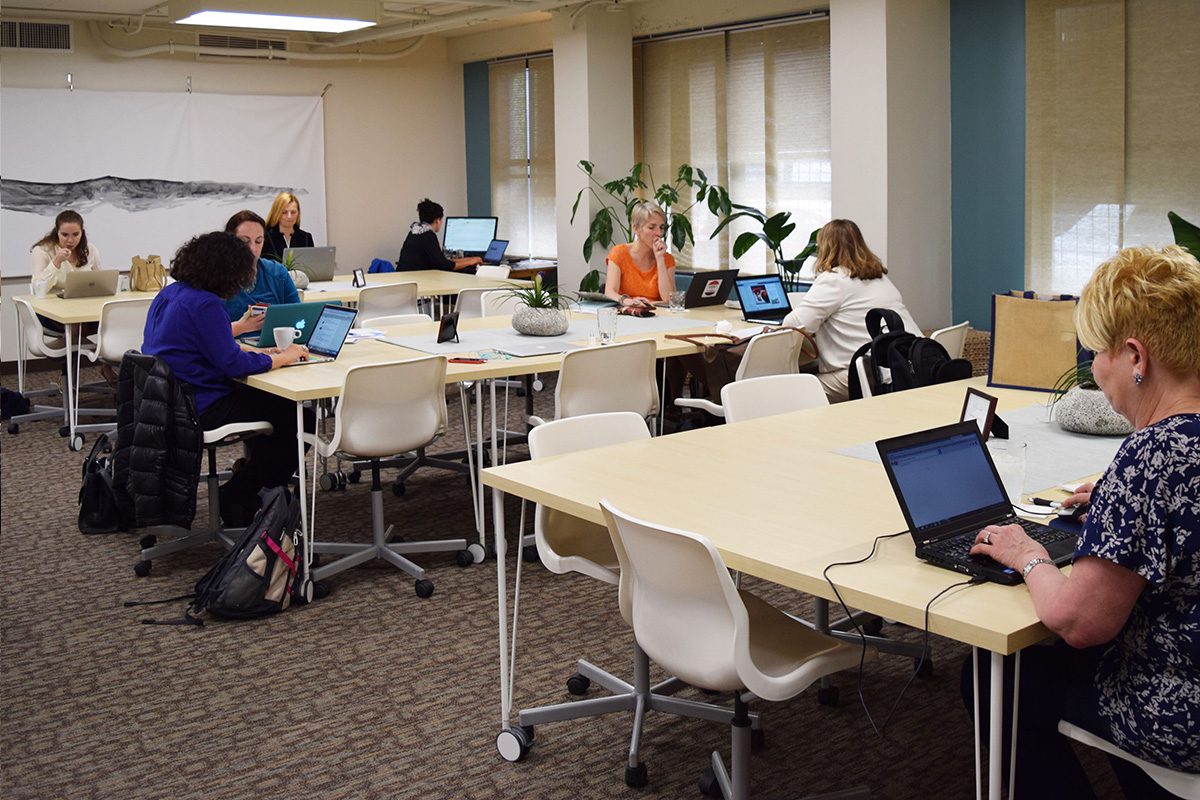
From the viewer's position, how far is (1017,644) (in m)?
1.83

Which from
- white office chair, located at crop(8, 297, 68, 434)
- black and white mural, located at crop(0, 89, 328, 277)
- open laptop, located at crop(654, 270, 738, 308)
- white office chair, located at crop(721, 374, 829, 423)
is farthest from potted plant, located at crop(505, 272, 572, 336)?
black and white mural, located at crop(0, 89, 328, 277)

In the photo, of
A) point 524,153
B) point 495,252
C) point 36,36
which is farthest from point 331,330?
point 524,153

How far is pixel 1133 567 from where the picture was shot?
1787 millimetres

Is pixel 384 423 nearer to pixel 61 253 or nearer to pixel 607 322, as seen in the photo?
pixel 607 322

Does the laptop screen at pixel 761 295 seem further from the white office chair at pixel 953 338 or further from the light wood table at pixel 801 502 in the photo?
the light wood table at pixel 801 502

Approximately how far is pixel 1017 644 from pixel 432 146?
1059cm

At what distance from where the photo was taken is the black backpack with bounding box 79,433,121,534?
486 cm

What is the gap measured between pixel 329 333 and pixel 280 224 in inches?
125

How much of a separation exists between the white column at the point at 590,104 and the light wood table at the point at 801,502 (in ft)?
19.7

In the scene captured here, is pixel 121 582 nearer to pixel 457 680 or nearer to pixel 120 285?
pixel 457 680

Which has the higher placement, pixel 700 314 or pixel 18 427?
pixel 700 314

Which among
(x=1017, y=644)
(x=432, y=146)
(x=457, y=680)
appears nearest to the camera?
(x=1017, y=644)

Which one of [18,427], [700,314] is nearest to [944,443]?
[700,314]

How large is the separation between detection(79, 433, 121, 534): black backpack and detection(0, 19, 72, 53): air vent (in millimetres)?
5847
